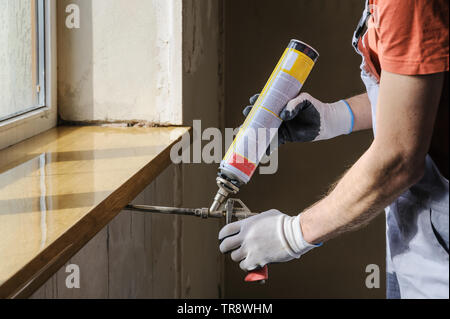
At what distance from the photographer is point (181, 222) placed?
193 centimetres

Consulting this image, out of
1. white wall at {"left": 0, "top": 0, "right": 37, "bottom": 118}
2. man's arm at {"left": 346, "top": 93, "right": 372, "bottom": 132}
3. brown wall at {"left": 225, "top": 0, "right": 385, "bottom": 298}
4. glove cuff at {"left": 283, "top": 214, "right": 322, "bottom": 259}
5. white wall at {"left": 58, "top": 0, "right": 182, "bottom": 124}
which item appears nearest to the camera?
glove cuff at {"left": 283, "top": 214, "right": 322, "bottom": 259}

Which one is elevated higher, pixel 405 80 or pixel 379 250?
pixel 405 80

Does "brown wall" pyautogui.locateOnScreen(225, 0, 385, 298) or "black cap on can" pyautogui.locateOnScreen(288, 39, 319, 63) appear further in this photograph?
"brown wall" pyautogui.locateOnScreen(225, 0, 385, 298)

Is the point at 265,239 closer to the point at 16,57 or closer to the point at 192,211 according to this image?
the point at 192,211

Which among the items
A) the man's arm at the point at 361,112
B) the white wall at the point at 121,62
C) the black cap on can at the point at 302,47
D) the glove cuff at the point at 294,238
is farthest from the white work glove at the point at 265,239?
the white wall at the point at 121,62

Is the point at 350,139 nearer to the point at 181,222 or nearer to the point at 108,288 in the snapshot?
the point at 181,222

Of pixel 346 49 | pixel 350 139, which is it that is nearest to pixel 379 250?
pixel 350 139

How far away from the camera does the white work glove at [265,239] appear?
1128mm

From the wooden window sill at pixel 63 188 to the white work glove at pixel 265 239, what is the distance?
24 centimetres

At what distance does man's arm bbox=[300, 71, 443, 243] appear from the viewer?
84 centimetres

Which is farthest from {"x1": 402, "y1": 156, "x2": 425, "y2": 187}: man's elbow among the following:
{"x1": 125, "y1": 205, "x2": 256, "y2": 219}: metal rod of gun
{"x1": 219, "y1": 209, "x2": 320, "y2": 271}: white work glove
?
{"x1": 125, "y1": 205, "x2": 256, "y2": 219}: metal rod of gun

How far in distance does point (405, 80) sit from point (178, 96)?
3.11 feet

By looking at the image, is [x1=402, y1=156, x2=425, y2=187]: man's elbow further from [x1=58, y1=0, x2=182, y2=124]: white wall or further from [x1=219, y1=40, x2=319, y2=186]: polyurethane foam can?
[x1=58, y1=0, x2=182, y2=124]: white wall

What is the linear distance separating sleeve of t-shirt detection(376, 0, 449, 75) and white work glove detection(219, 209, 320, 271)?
1.34ft
